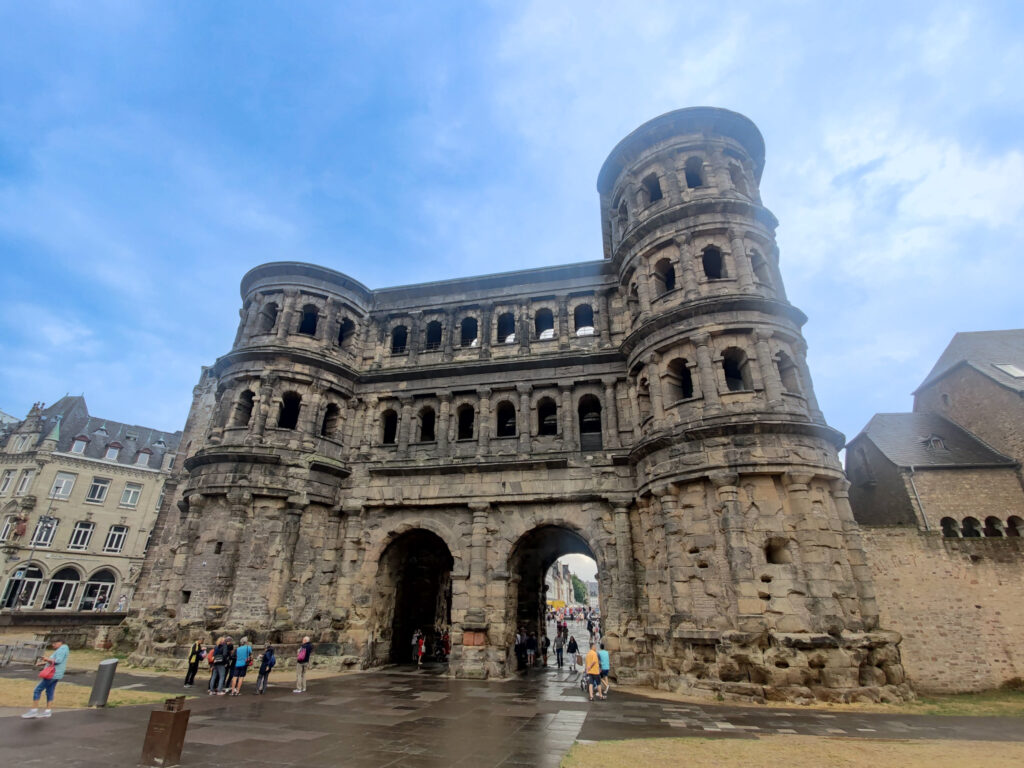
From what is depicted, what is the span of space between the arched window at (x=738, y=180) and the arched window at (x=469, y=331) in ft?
39.7

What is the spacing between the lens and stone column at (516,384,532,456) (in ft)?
67.4

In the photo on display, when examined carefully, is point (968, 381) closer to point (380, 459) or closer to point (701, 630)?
point (701, 630)

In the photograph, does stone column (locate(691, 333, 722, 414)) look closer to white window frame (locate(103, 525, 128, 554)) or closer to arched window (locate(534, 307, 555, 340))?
arched window (locate(534, 307, 555, 340))

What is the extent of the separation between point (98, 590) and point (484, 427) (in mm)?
39228

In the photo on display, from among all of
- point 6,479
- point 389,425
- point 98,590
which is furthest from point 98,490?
point 389,425

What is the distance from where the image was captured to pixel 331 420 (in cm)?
2272

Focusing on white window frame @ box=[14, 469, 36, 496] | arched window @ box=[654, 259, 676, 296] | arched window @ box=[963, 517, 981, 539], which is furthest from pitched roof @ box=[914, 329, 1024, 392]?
white window frame @ box=[14, 469, 36, 496]

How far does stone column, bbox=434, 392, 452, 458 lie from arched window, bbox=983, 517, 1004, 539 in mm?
22641

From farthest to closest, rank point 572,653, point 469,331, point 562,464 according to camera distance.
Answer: point 572,653 → point 469,331 → point 562,464

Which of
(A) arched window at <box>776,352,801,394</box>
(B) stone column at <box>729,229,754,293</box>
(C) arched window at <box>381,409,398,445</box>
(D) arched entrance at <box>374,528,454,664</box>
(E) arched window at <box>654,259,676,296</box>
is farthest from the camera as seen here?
(C) arched window at <box>381,409,398,445</box>

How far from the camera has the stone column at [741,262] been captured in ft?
59.5

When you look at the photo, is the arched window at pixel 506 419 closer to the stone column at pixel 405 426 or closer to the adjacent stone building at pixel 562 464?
the adjacent stone building at pixel 562 464

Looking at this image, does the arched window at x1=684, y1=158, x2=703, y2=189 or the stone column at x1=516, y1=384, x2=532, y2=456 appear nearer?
the stone column at x1=516, y1=384, x2=532, y2=456

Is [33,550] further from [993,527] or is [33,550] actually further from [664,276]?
[993,527]
